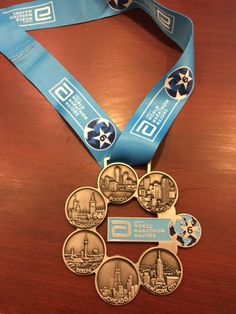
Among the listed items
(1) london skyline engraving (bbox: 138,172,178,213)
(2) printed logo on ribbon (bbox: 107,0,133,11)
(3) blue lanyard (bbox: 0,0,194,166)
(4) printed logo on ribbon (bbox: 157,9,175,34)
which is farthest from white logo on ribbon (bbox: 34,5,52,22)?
(1) london skyline engraving (bbox: 138,172,178,213)

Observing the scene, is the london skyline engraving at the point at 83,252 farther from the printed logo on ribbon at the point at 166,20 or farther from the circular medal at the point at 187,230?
the printed logo on ribbon at the point at 166,20

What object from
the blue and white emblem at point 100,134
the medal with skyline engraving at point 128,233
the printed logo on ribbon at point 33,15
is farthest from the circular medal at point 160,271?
the printed logo on ribbon at point 33,15

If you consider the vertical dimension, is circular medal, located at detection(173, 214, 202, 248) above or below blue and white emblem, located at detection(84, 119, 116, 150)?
below

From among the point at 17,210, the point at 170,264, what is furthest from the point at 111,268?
the point at 17,210

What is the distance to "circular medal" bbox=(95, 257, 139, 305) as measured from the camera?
2.04 ft

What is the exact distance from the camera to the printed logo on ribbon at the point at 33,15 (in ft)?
2.93

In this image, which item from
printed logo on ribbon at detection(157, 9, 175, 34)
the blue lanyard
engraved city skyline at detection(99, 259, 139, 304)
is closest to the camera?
engraved city skyline at detection(99, 259, 139, 304)

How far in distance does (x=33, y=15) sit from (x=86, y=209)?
0.55 m

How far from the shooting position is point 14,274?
64 cm

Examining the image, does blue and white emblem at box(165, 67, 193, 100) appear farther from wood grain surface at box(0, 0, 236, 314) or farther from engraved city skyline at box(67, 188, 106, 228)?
engraved city skyline at box(67, 188, 106, 228)

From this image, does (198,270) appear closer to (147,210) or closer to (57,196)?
(147,210)

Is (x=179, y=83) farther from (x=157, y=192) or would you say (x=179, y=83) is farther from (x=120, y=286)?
(x=120, y=286)

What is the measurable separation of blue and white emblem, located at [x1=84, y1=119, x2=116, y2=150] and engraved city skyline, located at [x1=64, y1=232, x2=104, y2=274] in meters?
0.19

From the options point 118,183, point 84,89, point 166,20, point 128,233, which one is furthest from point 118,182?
point 166,20
